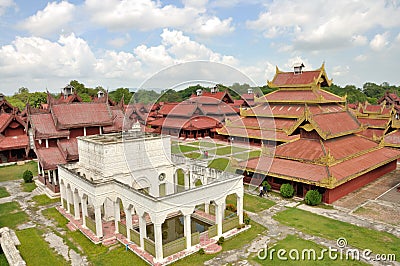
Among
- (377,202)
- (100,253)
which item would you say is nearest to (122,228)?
(100,253)

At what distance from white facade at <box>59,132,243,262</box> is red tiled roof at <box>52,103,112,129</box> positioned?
23.5ft

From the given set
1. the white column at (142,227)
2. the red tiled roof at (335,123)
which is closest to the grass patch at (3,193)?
the white column at (142,227)

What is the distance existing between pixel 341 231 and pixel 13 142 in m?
35.7

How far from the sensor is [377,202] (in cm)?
2120

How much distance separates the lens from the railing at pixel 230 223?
16969 mm

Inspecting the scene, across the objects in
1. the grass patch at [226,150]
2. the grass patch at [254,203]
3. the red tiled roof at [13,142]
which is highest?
the red tiled roof at [13,142]

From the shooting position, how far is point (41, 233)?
59.6ft

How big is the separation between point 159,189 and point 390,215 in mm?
14364

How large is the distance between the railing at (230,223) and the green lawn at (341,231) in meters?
2.93

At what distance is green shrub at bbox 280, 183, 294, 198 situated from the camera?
72.8 ft

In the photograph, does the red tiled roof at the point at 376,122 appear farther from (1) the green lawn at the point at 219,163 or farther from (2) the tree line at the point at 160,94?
(1) the green lawn at the point at 219,163

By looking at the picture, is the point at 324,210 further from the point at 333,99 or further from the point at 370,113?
the point at 370,113

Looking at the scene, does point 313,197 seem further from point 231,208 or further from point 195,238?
point 195,238

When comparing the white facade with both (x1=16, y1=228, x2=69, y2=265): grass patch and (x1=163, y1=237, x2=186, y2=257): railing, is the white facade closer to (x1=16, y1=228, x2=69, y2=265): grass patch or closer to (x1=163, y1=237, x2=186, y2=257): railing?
(x1=163, y1=237, x2=186, y2=257): railing
